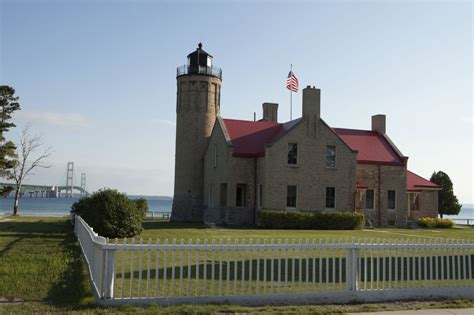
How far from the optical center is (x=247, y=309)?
8.94 m

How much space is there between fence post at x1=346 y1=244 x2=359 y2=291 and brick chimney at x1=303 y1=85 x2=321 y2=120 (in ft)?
73.2

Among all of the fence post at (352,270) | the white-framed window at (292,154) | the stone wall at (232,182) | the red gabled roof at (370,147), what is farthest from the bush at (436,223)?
the fence post at (352,270)

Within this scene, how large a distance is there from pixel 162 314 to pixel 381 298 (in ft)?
14.8

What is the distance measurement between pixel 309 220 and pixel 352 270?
20.0 metres

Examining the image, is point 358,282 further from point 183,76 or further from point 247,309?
point 183,76

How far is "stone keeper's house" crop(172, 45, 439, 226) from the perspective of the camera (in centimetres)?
3206

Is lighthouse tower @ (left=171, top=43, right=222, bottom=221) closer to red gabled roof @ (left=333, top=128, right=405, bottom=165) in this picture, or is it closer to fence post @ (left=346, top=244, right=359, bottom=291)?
red gabled roof @ (left=333, top=128, right=405, bottom=165)

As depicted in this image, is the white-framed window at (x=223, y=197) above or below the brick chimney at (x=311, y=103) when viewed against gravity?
below

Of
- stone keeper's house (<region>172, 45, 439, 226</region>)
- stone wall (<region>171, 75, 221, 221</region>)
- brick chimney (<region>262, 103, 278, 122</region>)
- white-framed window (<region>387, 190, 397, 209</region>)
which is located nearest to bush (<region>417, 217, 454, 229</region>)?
stone keeper's house (<region>172, 45, 439, 226</region>)

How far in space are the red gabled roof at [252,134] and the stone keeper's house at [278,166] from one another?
7 centimetres

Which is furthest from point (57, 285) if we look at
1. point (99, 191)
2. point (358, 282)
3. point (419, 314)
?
point (99, 191)

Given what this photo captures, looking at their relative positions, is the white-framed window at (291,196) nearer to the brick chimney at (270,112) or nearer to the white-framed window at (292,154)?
the white-framed window at (292,154)

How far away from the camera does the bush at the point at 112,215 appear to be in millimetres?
19752

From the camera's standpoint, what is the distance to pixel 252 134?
1388 inches
